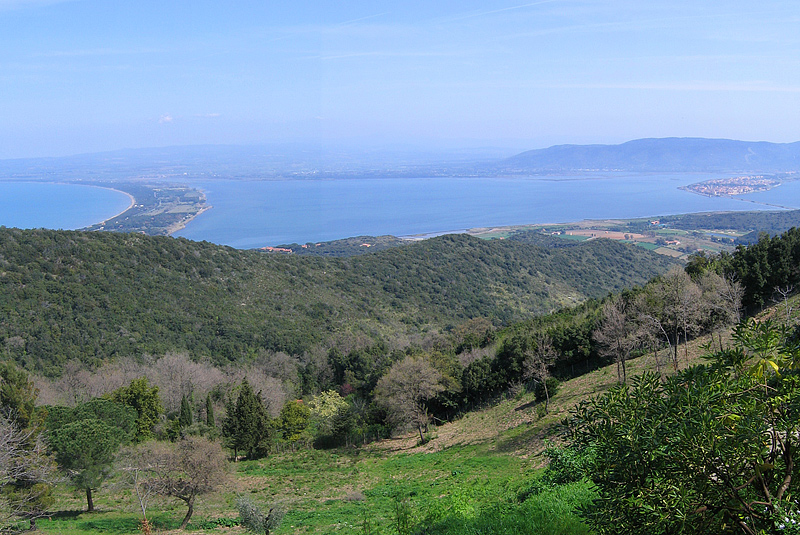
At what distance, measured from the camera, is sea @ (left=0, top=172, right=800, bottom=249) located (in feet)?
347

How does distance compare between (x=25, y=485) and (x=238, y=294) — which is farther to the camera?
(x=238, y=294)

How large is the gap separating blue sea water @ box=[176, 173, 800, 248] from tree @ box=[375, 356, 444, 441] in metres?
73.6

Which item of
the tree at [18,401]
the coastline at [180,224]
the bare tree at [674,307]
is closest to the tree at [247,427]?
the tree at [18,401]

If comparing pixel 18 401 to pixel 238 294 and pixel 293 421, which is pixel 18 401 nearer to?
pixel 293 421

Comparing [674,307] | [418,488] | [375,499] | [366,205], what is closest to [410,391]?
[418,488]

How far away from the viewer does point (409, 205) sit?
143875 mm

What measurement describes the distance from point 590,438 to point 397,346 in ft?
103

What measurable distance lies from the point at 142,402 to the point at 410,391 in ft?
36.5

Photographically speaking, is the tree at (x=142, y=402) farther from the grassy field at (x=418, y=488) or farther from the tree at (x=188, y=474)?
the tree at (x=188, y=474)

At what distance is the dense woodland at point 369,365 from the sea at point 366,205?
51.9 m

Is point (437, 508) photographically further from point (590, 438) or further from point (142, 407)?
point (142, 407)

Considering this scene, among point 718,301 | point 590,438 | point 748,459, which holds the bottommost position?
point 718,301

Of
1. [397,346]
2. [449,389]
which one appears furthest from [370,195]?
[449,389]

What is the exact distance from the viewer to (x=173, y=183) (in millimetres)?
174375
